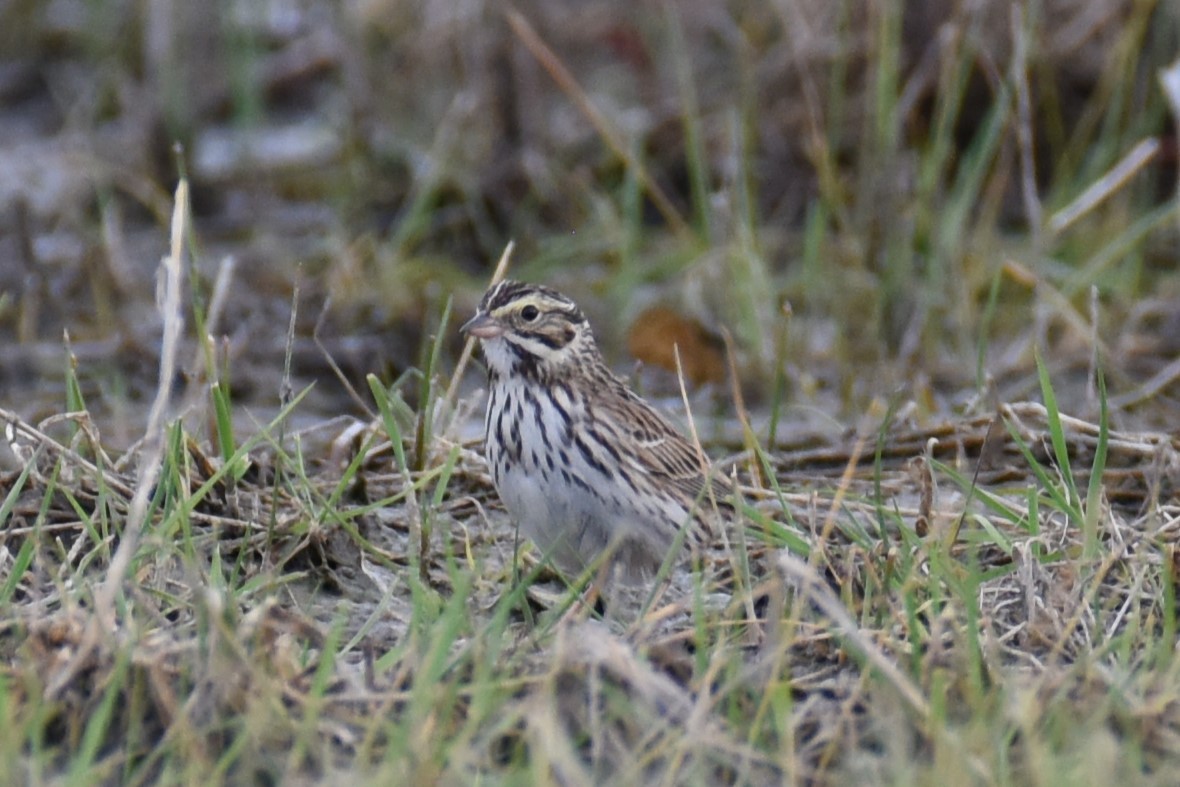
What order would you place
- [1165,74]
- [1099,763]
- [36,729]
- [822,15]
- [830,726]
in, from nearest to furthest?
[1099,763]
[36,729]
[830,726]
[1165,74]
[822,15]

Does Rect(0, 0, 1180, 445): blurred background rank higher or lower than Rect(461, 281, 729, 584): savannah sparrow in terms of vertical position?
lower

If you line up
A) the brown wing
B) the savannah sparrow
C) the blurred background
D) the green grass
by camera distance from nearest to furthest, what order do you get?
the green grass, the savannah sparrow, the brown wing, the blurred background

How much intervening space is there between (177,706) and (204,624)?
0.16 metres

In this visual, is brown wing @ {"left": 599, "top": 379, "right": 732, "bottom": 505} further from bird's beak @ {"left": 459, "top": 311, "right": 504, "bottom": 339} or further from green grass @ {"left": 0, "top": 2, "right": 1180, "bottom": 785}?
bird's beak @ {"left": 459, "top": 311, "right": 504, "bottom": 339}

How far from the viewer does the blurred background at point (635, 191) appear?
753 cm

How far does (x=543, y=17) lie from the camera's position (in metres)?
10.4

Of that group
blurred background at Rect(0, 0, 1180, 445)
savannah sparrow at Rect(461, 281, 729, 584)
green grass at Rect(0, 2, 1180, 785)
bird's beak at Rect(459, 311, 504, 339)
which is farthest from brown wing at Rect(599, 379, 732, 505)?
blurred background at Rect(0, 0, 1180, 445)

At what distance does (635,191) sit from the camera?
7.87 meters

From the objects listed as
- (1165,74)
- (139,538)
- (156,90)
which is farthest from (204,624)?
(156,90)

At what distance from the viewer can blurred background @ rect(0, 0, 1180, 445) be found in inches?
297

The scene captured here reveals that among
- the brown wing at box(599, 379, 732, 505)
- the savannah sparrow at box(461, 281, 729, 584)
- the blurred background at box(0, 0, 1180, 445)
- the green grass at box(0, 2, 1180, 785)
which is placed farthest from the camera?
the blurred background at box(0, 0, 1180, 445)

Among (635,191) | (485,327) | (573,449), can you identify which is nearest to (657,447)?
(573,449)

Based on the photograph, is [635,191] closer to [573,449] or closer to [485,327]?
[485,327]

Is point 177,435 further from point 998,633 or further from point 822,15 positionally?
point 822,15
